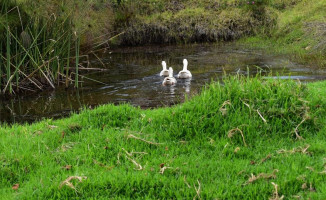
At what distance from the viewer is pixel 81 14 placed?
10609mm

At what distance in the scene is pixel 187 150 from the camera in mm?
4750

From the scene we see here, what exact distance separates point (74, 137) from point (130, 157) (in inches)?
43.7

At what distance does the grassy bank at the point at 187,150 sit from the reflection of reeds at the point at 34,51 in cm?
422

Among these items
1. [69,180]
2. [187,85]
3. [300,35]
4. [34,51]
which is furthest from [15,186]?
[300,35]

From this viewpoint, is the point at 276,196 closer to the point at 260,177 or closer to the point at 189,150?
the point at 260,177

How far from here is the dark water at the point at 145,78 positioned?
9562 mm

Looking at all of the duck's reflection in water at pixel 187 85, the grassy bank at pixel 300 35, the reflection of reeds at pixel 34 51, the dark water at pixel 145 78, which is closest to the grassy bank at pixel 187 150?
the dark water at pixel 145 78

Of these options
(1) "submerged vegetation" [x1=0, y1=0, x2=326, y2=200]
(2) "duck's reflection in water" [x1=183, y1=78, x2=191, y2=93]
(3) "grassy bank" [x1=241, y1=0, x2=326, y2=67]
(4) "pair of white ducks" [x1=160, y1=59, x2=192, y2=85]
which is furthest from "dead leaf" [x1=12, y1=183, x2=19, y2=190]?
(3) "grassy bank" [x1=241, y1=0, x2=326, y2=67]

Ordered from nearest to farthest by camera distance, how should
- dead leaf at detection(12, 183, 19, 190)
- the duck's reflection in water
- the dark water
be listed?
dead leaf at detection(12, 183, 19, 190)
the dark water
the duck's reflection in water

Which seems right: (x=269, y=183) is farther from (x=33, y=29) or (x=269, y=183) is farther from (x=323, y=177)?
(x=33, y=29)

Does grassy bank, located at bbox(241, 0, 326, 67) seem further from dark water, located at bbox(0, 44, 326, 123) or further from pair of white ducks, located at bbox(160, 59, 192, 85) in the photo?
pair of white ducks, located at bbox(160, 59, 192, 85)

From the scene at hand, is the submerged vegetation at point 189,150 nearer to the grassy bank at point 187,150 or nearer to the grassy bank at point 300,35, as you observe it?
the grassy bank at point 187,150

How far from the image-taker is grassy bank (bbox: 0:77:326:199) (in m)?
3.81

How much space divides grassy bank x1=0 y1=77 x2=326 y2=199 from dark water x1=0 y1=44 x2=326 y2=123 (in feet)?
3.41
